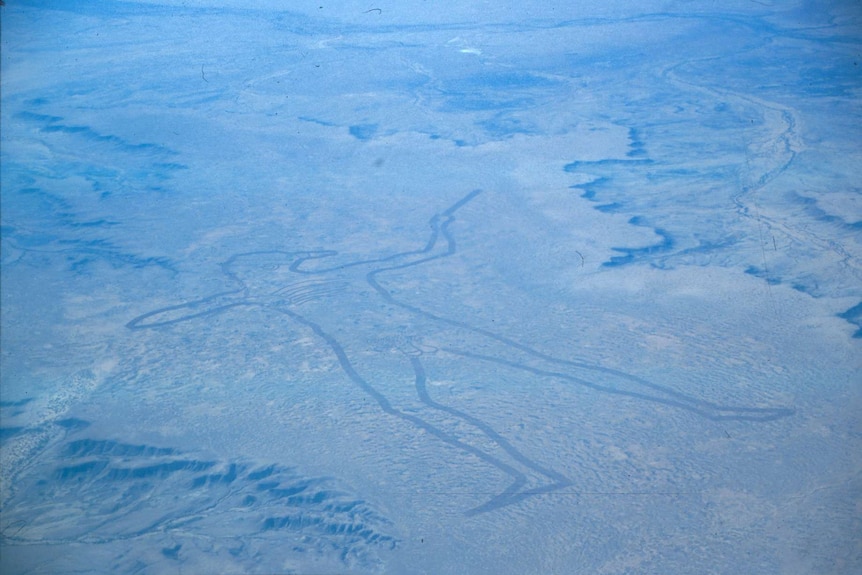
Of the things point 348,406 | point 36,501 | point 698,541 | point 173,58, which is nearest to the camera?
point 698,541

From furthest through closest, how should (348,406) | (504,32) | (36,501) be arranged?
(504,32)
(348,406)
(36,501)

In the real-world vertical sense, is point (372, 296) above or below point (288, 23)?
below

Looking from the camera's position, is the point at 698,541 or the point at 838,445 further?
the point at 838,445

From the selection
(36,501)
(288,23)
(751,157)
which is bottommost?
(36,501)

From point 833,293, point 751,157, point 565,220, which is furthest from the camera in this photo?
point 751,157

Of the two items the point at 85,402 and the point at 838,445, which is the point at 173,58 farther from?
the point at 838,445

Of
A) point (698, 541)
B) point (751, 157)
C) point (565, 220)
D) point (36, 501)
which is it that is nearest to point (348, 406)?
point (36, 501)

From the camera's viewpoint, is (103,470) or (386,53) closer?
(103,470)

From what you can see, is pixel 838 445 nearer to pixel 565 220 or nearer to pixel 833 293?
pixel 833 293

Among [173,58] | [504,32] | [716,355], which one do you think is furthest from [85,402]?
[504,32]
